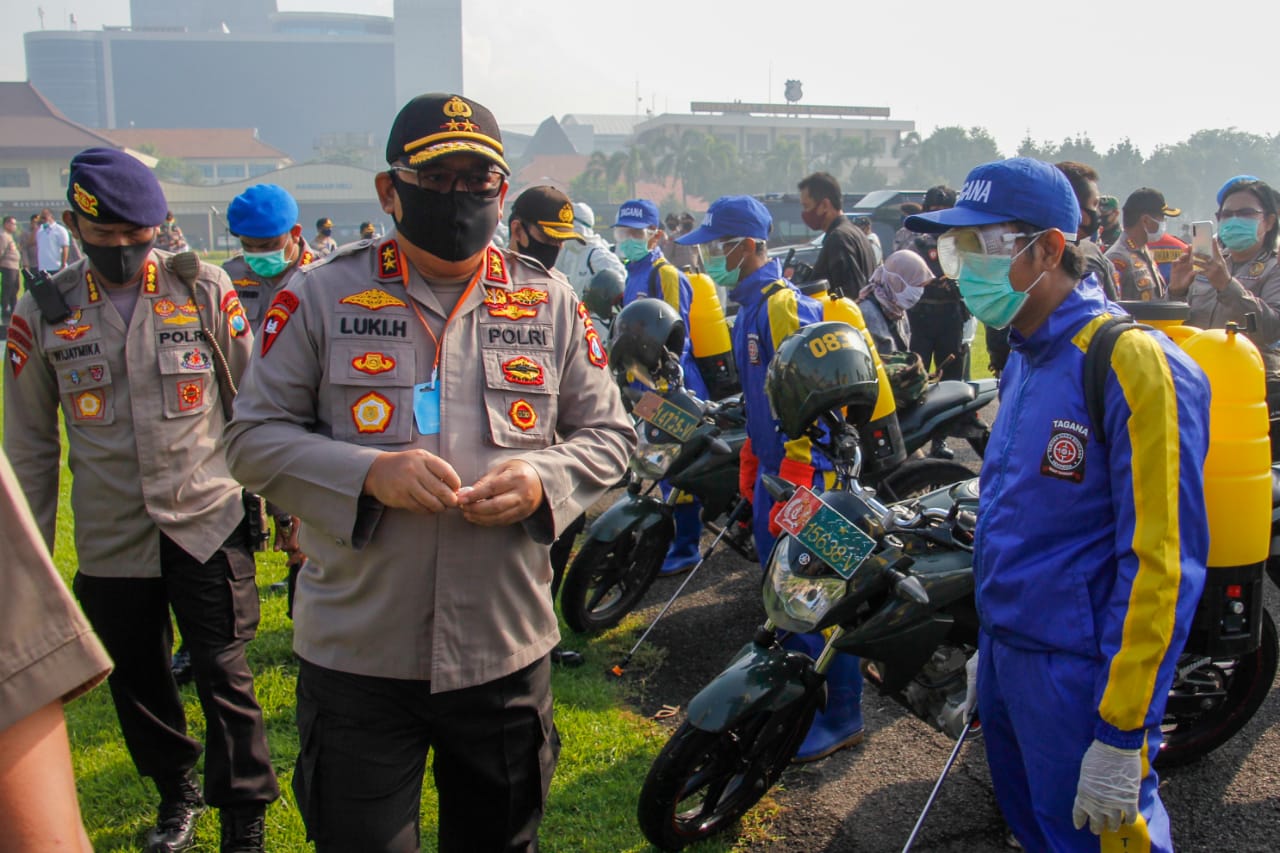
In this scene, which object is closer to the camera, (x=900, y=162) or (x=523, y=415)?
(x=523, y=415)

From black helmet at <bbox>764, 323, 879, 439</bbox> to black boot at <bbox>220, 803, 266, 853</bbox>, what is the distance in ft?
7.28

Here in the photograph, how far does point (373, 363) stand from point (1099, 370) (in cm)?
160

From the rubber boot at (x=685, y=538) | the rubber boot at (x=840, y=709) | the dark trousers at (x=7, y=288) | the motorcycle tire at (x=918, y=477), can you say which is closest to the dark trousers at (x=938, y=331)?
the motorcycle tire at (x=918, y=477)

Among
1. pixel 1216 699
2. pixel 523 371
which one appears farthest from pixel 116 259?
pixel 1216 699

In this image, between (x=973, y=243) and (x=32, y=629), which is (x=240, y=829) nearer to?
(x=32, y=629)

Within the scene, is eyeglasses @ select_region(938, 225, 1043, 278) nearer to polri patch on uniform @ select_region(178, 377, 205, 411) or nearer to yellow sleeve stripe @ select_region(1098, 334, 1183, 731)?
yellow sleeve stripe @ select_region(1098, 334, 1183, 731)

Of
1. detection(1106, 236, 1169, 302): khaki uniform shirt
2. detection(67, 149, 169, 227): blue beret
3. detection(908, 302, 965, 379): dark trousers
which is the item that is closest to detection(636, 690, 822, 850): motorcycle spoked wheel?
detection(67, 149, 169, 227): blue beret

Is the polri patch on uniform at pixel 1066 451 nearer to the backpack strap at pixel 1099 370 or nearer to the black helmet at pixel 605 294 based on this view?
the backpack strap at pixel 1099 370

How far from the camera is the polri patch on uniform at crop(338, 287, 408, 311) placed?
225 cm

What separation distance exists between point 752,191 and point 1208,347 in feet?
238

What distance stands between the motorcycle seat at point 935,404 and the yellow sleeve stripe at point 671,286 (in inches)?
65.1

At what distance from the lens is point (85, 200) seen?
326cm

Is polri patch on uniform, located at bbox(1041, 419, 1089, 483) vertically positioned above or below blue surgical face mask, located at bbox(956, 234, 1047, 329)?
below

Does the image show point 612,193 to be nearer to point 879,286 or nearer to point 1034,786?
point 879,286
